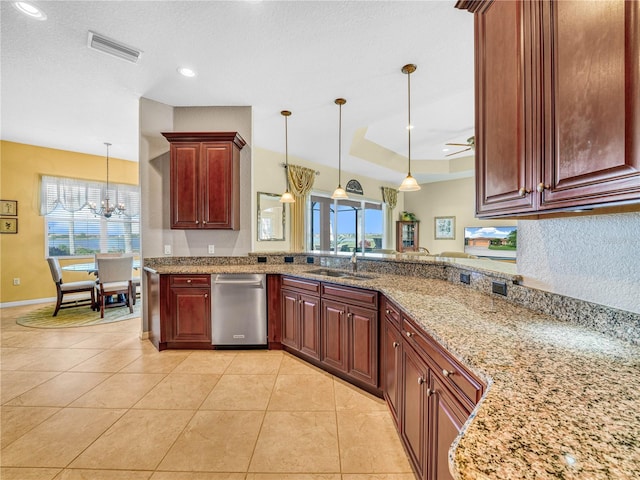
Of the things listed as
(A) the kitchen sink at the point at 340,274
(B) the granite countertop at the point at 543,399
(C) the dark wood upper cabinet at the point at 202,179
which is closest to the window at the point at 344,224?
(A) the kitchen sink at the point at 340,274

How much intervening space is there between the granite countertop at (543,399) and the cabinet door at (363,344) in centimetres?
80

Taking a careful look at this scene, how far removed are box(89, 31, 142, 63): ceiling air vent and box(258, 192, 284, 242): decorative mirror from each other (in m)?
2.75

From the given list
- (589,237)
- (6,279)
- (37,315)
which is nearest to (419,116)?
(589,237)

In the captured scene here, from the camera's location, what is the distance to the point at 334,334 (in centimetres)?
247

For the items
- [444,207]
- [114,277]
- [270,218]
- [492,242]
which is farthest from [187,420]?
[444,207]

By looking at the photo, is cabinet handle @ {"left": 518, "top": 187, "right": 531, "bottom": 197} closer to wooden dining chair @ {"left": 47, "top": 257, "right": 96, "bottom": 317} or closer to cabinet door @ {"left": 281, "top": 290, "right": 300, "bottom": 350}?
cabinet door @ {"left": 281, "top": 290, "right": 300, "bottom": 350}

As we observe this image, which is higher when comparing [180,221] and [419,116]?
[419,116]

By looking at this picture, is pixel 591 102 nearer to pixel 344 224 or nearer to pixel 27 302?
pixel 344 224

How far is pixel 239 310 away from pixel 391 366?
183 cm

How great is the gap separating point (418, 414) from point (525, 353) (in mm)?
692

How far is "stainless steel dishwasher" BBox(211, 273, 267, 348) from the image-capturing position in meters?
3.07

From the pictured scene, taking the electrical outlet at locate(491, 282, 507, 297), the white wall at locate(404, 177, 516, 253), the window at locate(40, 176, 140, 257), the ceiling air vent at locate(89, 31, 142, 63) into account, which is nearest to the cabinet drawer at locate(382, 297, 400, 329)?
the electrical outlet at locate(491, 282, 507, 297)

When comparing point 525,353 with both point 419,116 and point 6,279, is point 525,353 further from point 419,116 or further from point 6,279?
point 6,279

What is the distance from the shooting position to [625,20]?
29.7 inches
